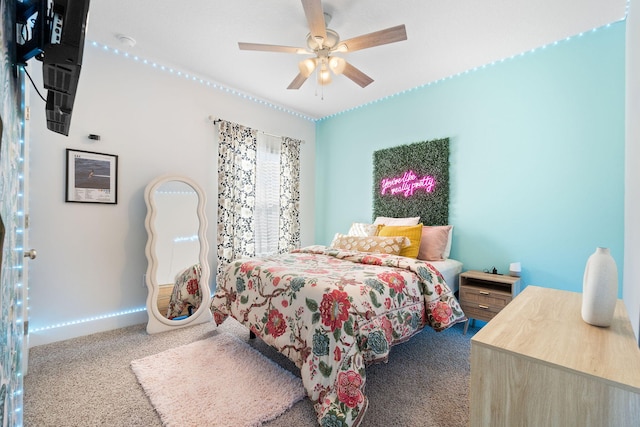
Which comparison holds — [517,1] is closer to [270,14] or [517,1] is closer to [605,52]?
[605,52]

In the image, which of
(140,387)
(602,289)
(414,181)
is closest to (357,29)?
(414,181)

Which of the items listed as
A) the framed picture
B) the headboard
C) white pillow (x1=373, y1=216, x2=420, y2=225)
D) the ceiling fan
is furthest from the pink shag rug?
the ceiling fan

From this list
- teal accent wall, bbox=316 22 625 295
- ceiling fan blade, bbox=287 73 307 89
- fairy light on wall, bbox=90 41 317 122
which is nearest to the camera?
teal accent wall, bbox=316 22 625 295

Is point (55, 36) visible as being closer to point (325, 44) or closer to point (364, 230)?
point (325, 44)

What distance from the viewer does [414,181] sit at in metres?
3.48

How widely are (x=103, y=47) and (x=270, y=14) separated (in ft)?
5.69

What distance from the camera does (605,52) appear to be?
2.37 meters

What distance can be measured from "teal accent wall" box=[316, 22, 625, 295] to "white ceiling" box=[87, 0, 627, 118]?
0.23 m

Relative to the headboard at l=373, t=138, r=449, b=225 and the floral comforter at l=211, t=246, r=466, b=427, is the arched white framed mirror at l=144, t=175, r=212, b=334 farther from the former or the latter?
the headboard at l=373, t=138, r=449, b=225

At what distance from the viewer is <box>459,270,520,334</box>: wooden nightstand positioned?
8.21ft

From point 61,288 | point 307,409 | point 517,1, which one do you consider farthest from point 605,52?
point 61,288

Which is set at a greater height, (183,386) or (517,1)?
(517,1)

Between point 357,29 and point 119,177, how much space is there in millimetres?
2641

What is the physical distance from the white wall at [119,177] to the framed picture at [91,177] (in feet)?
0.19
